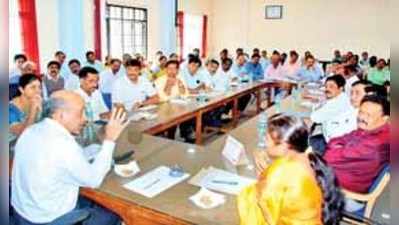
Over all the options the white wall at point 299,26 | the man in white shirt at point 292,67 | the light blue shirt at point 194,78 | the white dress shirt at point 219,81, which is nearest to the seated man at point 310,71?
the man in white shirt at point 292,67

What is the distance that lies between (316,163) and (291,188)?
19 cm

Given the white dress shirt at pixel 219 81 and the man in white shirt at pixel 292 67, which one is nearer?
the white dress shirt at pixel 219 81

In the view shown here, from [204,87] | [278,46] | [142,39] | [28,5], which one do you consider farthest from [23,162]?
[278,46]

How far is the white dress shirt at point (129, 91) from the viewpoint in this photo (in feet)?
14.9

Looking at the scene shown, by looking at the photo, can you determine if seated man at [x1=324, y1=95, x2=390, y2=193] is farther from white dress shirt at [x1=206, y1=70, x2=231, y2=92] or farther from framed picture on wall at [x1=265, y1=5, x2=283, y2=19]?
framed picture on wall at [x1=265, y1=5, x2=283, y2=19]

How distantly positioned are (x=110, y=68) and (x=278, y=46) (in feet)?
20.7

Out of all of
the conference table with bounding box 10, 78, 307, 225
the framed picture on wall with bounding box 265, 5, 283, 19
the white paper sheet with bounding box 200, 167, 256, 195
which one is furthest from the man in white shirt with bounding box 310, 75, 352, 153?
the framed picture on wall with bounding box 265, 5, 283, 19

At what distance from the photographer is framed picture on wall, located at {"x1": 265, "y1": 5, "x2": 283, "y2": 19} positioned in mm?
10906

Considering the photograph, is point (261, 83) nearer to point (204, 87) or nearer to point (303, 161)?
point (204, 87)

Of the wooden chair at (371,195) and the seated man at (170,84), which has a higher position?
the seated man at (170,84)

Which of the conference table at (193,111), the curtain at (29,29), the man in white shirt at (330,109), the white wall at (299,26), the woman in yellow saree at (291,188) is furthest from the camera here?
the white wall at (299,26)

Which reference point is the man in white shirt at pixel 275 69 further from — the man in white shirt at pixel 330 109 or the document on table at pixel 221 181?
the document on table at pixel 221 181

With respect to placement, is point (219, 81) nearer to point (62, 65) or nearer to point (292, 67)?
point (62, 65)

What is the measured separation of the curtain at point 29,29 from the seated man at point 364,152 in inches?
206
